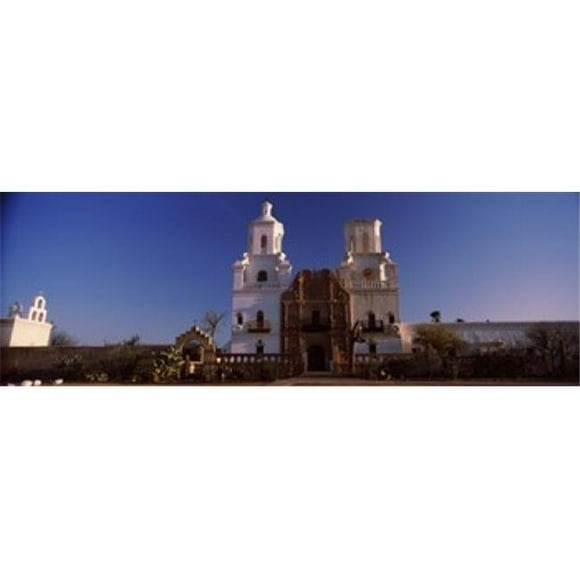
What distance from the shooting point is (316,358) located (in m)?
9.66

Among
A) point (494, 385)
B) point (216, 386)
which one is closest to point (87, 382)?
point (216, 386)

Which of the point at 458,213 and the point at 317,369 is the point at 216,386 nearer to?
the point at 317,369

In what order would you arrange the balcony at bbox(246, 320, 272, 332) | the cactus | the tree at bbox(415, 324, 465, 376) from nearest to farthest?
1. the tree at bbox(415, 324, 465, 376)
2. the cactus
3. the balcony at bbox(246, 320, 272, 332)

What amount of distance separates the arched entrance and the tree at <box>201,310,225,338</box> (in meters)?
1.73

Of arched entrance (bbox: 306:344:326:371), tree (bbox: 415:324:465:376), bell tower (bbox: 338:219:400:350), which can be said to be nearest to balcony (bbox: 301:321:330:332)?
arched entrance (bbox: 306:344:326:371)

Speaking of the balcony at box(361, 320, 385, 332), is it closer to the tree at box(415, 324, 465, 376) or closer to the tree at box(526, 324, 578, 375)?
the tree at box(415, 324, 465, 376)

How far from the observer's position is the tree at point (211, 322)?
9.38 metres

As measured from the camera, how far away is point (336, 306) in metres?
9.75

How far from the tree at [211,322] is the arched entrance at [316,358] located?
5.68ft

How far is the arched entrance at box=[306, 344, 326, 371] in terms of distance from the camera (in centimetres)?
956

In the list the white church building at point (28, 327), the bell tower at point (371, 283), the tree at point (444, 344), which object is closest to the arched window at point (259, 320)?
the bell tower at point (371, 283)

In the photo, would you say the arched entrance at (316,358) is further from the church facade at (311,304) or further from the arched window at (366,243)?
the arched window at (366,243)

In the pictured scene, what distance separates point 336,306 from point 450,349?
213 centimetres

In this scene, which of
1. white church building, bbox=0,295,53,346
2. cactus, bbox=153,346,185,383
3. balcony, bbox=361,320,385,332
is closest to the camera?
cactus, bbox=153,346,185,383
